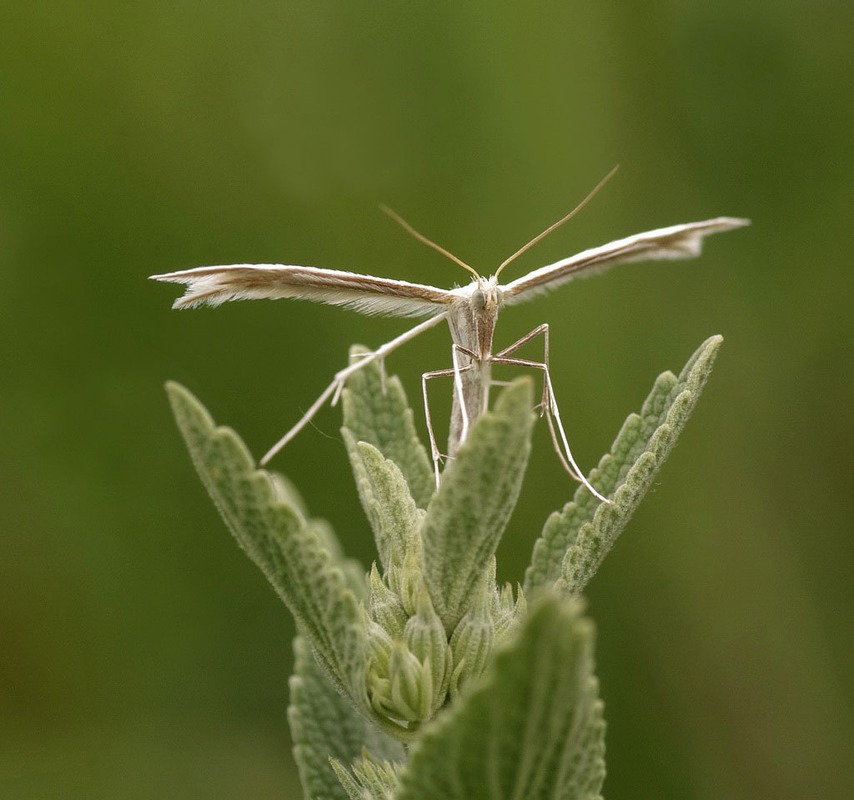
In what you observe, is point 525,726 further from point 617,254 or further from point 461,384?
point 617,254

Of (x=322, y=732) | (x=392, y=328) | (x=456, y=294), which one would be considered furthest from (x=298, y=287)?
(x=392, y=328)

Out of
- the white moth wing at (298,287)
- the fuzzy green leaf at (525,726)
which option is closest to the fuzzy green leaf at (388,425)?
the white moth wing at (298,287)

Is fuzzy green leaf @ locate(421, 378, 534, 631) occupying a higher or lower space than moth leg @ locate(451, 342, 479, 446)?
lower

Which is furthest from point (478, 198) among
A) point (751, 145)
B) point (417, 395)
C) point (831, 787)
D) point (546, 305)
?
point (831, 787)

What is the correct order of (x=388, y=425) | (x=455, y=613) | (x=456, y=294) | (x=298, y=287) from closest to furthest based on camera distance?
(x=455, y=613)
(x=298, y=287)
(x=456, y=294)
(x=388, y=425)

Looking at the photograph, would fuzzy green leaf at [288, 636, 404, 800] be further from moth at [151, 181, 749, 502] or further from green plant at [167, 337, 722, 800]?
moth at [151, 181, 749, 502]

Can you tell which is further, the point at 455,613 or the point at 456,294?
the point at 456,294

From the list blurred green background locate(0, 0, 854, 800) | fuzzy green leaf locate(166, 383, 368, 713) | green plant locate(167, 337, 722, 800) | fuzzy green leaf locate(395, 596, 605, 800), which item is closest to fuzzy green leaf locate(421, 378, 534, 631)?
green plant locate(167, 337, 722, 800)
